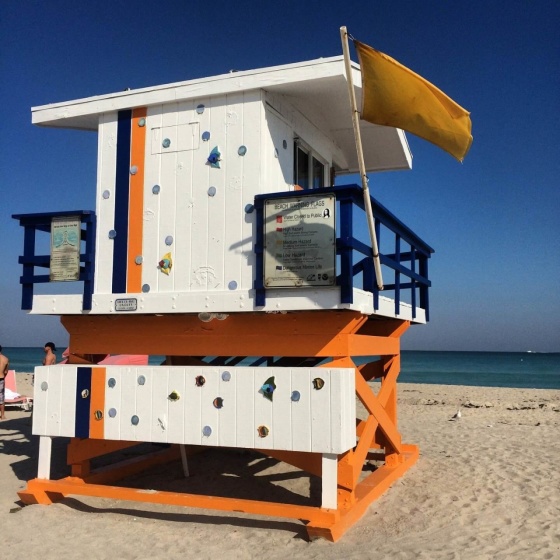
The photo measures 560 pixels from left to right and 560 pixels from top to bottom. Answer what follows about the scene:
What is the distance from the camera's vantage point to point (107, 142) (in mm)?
7777

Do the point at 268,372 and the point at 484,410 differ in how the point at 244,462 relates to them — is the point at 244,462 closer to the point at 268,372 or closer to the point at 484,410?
the point at 268,372

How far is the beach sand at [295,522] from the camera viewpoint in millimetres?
5871

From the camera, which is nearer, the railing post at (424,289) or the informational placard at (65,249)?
the informational placard at (65,249)

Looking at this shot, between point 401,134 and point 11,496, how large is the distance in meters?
7.27

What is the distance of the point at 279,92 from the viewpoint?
726 cm

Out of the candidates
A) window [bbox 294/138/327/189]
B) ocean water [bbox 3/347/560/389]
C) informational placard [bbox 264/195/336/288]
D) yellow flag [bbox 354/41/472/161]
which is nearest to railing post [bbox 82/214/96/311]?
informational placard [bbox 264/195/336/288]

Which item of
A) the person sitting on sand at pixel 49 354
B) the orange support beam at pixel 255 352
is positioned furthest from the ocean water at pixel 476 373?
the orange support beam at pixel 255 352

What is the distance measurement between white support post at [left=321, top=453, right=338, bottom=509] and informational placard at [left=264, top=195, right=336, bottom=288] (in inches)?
67.0

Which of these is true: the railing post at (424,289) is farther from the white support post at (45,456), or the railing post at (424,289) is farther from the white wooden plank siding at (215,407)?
the white support post at (45,456)

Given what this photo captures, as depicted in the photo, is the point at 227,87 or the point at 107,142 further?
the point at 107,142

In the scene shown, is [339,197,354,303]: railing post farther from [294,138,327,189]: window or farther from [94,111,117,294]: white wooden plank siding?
[94,111,117,294]: white wooden plank siding

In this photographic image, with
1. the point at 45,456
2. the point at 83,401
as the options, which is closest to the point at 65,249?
the point at 83,401

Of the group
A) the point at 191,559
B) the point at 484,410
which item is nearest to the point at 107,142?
the point at 191,559

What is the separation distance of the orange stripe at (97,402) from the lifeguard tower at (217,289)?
0.02m
